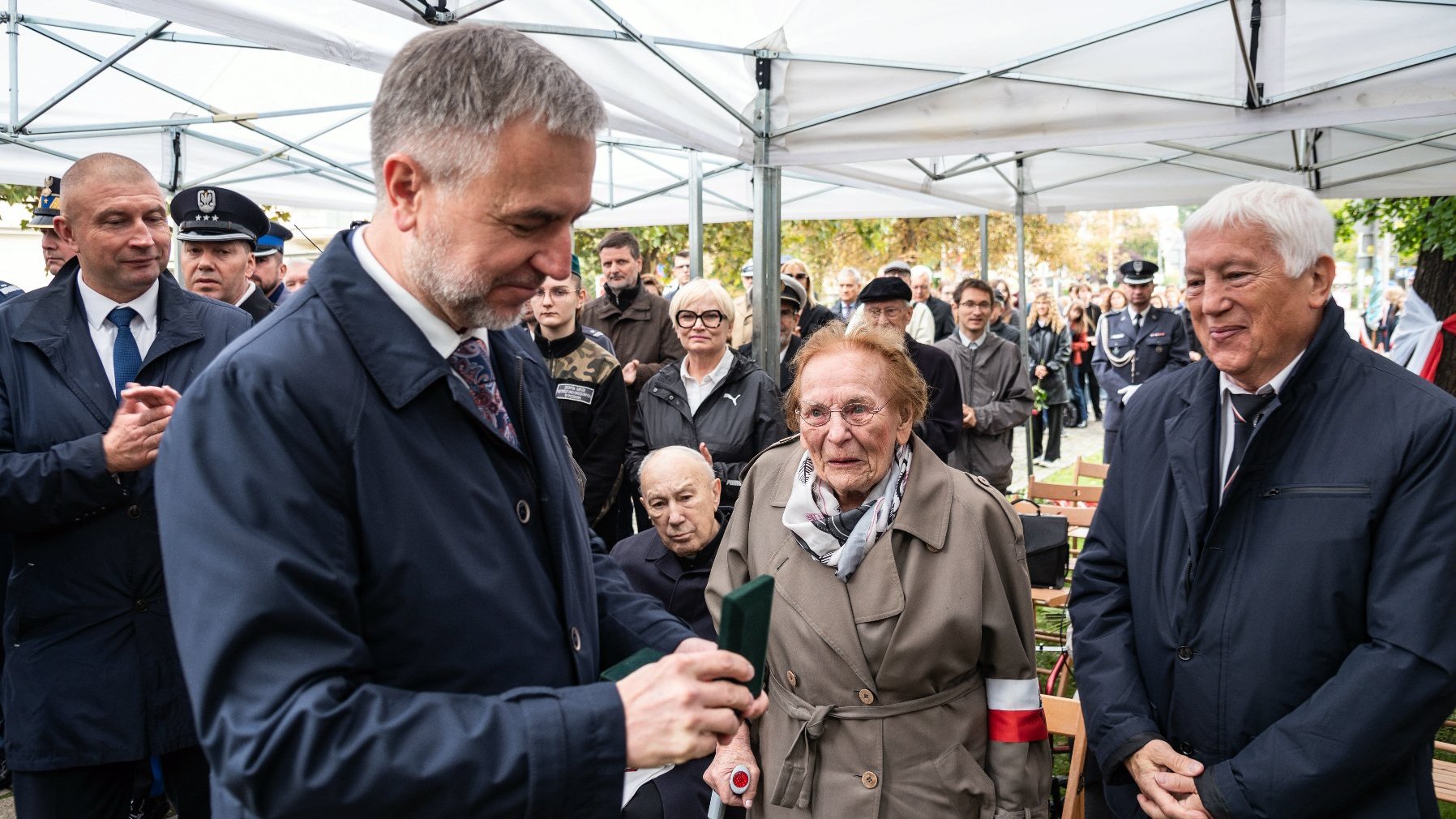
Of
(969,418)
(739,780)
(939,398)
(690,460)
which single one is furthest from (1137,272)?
(739,780)

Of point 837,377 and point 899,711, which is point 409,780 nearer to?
point 899,711

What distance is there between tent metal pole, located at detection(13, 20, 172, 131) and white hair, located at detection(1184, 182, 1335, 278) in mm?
6021

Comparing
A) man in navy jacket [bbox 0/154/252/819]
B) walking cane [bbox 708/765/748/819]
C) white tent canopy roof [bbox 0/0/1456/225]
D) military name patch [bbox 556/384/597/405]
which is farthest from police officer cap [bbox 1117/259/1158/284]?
man in navy jacket [bbox 0/154/252/819]

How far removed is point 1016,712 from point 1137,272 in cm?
819

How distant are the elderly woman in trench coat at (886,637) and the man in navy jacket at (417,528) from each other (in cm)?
107

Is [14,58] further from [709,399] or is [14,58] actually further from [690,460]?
[690,460]

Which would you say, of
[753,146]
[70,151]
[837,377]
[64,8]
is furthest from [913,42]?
[70,151]

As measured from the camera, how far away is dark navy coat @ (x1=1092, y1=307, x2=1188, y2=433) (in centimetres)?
921

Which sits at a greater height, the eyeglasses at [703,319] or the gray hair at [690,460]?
the eyeglasses at [703,319]

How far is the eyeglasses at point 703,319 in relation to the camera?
16.6 ft

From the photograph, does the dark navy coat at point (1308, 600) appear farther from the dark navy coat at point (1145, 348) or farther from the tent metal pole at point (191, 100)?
the dark navy coat at point (1145, 348)

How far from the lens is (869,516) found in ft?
8.72

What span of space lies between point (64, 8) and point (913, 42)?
16.9 feet

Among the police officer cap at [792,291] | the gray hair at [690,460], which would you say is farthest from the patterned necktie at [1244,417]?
the police officer cap at [792,291]
